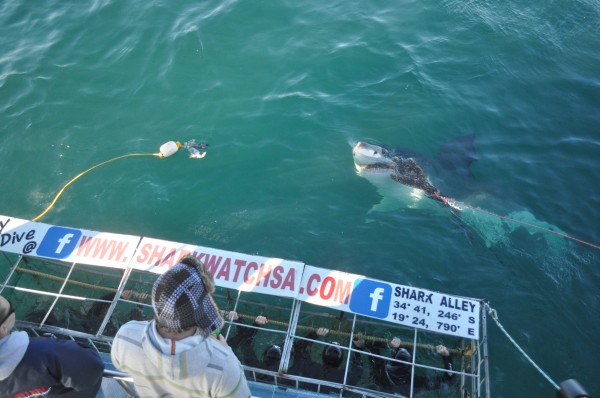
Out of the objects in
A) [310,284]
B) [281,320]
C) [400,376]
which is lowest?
[281,320]

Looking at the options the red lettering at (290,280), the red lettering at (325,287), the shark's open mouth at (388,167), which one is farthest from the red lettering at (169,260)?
the shark's open mouth at (388,167)

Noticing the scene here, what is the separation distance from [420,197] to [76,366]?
933cm

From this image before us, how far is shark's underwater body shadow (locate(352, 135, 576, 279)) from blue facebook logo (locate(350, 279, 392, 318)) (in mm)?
3824

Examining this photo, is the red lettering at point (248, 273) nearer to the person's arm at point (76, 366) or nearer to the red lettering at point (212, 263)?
the red lettering at point (212, 263)

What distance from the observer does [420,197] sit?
1139 cm

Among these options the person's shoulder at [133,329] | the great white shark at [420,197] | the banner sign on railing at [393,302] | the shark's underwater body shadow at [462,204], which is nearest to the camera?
the person's shoulder at [133,329]

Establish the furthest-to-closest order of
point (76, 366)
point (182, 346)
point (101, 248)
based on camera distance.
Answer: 1. point (101, 248)
2. point (76, 366)
3. point (182, 346)

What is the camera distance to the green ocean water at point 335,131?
408 inches

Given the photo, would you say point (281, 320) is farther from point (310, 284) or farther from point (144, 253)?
point (144, 253)

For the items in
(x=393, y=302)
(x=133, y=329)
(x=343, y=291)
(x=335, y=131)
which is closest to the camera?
(x=133, y=329)

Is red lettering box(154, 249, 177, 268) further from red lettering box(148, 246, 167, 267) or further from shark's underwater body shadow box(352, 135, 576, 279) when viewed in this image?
shark's underwater body shadow box(352, 135, 576, 279)

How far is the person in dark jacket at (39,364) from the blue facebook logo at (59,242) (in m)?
5.02

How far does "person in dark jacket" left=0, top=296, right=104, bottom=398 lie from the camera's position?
3250 millimetres

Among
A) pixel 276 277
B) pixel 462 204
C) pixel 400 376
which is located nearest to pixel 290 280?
pixel 276 277
